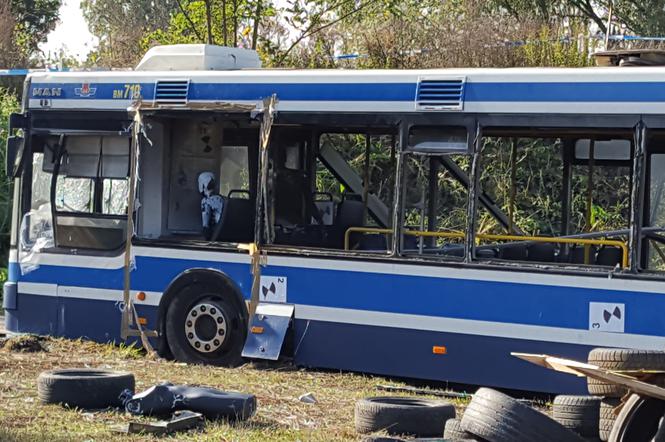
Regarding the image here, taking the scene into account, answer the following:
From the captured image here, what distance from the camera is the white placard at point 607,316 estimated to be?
33.1ft

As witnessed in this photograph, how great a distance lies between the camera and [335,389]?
1080 cm

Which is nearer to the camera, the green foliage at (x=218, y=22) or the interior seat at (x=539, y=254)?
the interior seat at (x=539, y=254)

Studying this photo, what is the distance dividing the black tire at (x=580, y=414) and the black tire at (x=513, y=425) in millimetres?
987

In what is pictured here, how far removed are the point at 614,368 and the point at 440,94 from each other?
3.78m

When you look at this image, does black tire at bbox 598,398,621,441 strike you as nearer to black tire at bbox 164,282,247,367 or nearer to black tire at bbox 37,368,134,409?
black tire at bbox 37,368,134,409

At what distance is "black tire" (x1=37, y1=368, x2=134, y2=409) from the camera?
9.30 m

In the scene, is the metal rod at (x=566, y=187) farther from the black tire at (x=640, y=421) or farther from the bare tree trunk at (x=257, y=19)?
the bare tree trunk at (x=257, y=19)

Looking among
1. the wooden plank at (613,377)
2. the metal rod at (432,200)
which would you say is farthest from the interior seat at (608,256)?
the wooden plank at (613,377)

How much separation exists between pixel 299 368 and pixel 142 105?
3076mm

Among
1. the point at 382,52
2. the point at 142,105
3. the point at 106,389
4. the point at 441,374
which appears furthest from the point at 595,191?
the point at 382,52

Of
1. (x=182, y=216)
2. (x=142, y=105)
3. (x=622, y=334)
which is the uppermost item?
(x=142, y=105)

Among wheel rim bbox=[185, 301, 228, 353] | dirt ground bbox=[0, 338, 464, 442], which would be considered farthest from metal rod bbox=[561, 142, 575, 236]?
wheel rim bbox=[185, 301, 228, 353]

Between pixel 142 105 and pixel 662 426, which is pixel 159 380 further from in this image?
pixel 662 426

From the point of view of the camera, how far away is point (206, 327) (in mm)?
12297
